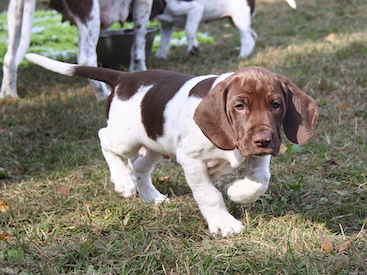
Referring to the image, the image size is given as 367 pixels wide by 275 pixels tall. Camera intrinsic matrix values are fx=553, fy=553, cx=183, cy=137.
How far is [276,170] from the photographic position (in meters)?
3.84

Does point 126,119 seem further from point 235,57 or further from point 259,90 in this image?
point 235,57

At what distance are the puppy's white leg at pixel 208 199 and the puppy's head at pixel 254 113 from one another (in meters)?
0.31

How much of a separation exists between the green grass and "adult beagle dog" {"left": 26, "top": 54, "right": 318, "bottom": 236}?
22 centimetres

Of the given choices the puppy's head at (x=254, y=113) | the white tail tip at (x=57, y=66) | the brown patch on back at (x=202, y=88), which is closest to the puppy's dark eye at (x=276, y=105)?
the puppy's head at (x=254, y=113)

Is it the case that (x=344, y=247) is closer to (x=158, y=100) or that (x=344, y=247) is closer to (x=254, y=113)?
(x=254, y=113)

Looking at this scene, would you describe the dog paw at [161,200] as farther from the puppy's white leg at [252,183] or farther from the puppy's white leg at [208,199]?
the puppy's white leg at [252,183]

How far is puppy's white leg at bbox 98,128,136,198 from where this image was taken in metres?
3.41

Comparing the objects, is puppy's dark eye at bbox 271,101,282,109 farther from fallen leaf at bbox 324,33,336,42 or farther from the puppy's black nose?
fallen leaf at bbox 324,33,336,42

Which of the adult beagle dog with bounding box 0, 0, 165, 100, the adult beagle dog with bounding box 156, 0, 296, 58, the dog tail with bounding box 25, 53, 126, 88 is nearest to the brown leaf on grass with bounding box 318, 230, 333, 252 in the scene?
the dog tail with bounding box 25, 53, 126, 88

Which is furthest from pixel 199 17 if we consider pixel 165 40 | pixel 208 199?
pixel 208 199

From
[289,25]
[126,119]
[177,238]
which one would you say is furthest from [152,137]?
[289,25]

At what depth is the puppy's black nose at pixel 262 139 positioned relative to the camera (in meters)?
2.39

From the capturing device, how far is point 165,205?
333 cm

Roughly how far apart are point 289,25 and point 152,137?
715 cm
